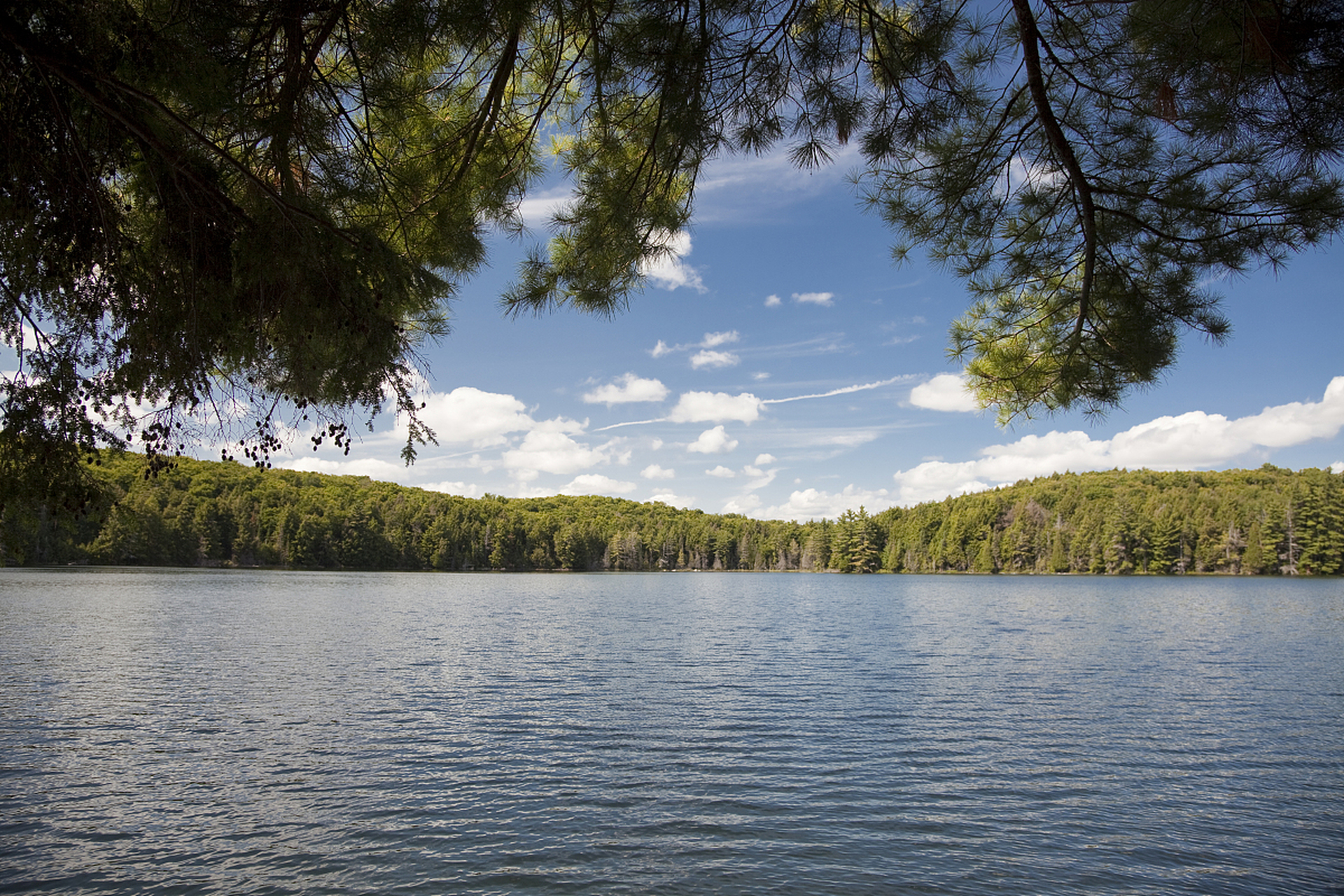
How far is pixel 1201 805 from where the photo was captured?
26.0 ft

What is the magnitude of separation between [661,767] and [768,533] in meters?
146

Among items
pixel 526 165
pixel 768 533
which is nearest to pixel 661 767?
pixel 526 165

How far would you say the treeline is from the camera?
3036 inches

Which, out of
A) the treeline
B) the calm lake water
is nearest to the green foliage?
the calm lake water

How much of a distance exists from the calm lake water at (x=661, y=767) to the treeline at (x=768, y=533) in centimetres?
4650

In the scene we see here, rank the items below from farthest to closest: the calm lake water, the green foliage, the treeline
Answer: the treeline → the calm lake water → the green foliage

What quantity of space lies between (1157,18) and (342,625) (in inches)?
1053

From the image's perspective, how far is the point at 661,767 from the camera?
9039mm

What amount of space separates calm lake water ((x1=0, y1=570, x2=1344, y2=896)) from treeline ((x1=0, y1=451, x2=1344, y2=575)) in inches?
1831

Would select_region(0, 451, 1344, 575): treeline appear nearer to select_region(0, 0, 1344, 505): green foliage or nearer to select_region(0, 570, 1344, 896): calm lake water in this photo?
select_region(0, 570, 1344, 896): calm lake water

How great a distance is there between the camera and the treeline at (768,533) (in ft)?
253

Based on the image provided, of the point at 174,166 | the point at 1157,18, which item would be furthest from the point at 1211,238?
the point at 174,166

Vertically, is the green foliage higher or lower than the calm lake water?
higher

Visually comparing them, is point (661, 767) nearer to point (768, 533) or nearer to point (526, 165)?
point (526, 165)
